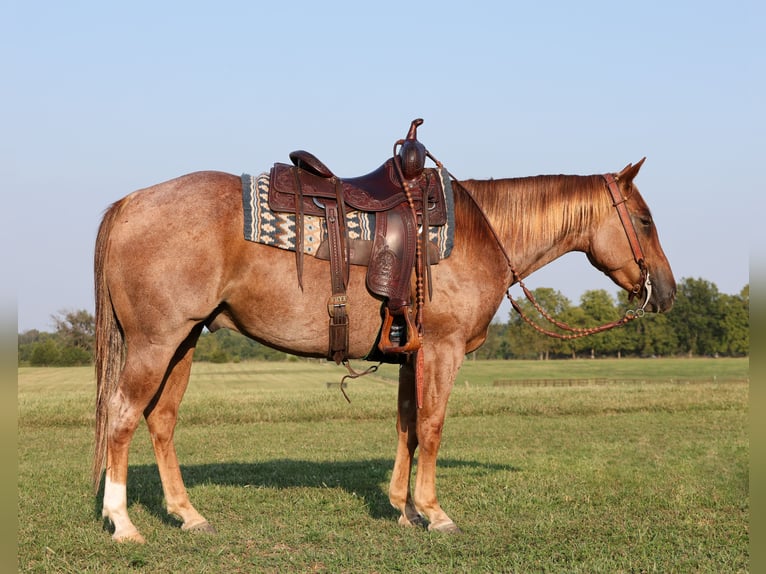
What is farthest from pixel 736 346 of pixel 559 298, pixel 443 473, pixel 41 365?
pixel 443 473

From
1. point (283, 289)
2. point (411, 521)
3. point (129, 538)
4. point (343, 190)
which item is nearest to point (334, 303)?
point (283, 289)

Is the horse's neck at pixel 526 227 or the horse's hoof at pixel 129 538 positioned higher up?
the horse's neck at pixel 526 227

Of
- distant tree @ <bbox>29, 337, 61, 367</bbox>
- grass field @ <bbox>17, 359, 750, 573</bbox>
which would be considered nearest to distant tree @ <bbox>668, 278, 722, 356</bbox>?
distant tree @ <bbox>29, 337, 61, 367</bbox>

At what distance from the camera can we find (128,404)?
5730 millimetres

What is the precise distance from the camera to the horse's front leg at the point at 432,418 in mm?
6070

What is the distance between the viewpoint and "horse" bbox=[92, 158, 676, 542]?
18.8 ft

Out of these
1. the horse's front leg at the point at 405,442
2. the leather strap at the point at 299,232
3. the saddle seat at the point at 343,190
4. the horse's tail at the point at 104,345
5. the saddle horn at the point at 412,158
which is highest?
the saddle horn at the point at 412,158

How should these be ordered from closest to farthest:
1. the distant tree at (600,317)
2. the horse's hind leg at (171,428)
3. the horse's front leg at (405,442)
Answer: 1. the horse's hind leg at (171,428)
2. the horse's front leg at (405,442)
3. the distant tree at (600,317)

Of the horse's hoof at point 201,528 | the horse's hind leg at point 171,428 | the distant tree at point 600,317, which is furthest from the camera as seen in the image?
the distant tree at point 600,317

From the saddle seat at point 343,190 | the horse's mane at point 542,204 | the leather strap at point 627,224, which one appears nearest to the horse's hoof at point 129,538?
the saddle seat at point 343,190

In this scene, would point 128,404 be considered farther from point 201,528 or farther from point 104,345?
point 201,528

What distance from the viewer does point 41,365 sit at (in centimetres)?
6688

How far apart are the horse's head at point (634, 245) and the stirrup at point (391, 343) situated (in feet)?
7.24

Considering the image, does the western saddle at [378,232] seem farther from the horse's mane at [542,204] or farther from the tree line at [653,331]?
the tree line at [653,331]
